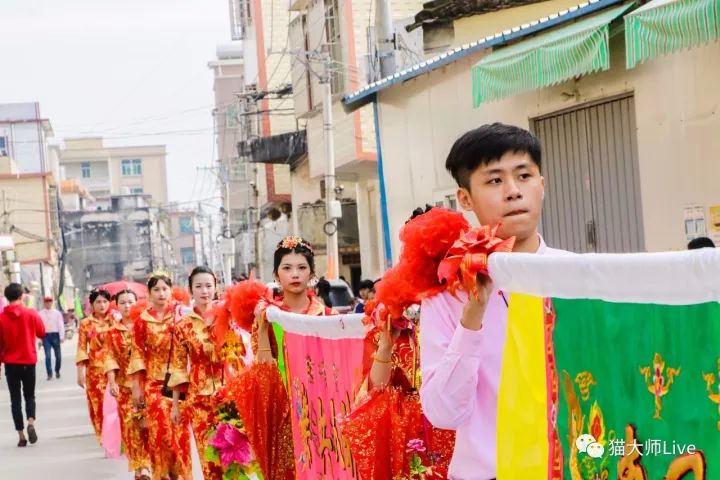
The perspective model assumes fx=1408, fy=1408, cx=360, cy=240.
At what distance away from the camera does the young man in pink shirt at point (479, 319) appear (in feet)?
11.7

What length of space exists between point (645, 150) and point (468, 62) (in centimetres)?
455

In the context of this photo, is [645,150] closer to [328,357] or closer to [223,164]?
[328,357]

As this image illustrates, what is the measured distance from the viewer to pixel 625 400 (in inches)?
119

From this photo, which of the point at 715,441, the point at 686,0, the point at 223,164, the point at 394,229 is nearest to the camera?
the point at 715,441

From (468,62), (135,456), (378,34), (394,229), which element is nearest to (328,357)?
(135,456)

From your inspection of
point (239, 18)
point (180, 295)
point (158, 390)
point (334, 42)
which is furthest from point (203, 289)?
point (239, 18)

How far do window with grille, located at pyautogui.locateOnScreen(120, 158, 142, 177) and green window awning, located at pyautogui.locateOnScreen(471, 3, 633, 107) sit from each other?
5176 inches

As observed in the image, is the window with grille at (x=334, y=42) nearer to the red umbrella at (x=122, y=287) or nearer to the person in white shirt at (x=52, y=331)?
the person in white shirt at (x=52, y=331)

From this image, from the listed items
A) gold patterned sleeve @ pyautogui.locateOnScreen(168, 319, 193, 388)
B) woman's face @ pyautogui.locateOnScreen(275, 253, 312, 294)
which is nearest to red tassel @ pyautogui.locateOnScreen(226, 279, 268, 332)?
woman's face @ pyautogui.locateOnScreen(275, 253, 312, 294)

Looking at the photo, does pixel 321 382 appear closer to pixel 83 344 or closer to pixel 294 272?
pixel 294 272

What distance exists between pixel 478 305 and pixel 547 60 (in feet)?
31.9

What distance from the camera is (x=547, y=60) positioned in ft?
42.5

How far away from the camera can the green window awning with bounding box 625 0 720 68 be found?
1014cm

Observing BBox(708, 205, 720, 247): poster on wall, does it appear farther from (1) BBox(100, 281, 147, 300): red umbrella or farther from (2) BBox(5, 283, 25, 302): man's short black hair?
(2) BBox(5, 283, 25, 302): man's short black hair
